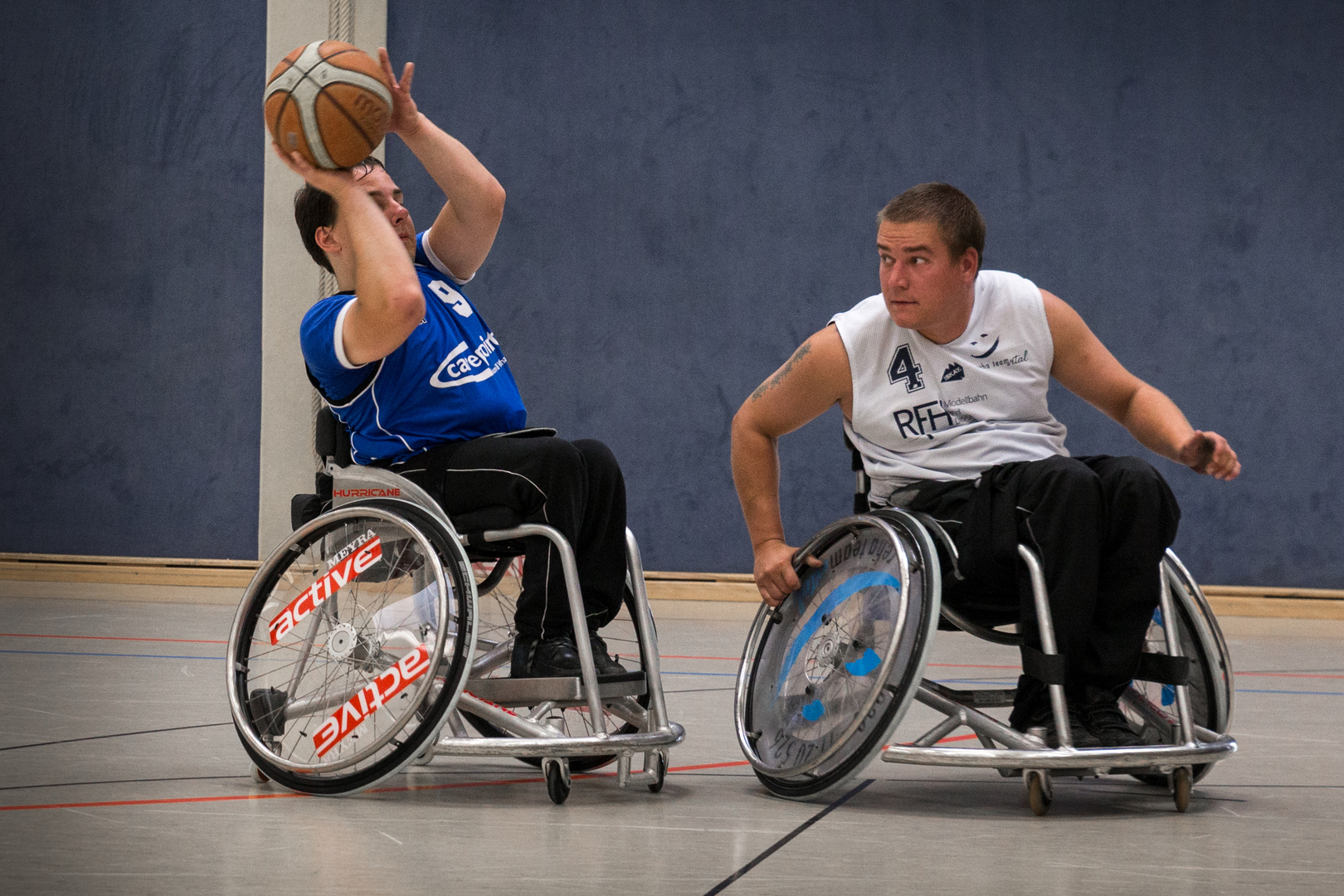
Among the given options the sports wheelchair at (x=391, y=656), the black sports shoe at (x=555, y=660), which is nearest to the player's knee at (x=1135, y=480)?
the sports wheelchair at (x=391, y=656)

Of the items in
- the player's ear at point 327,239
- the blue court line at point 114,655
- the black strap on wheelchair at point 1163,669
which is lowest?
the blue court line at point 114,655

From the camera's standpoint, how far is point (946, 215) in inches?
86.4

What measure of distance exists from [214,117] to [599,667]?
485cm

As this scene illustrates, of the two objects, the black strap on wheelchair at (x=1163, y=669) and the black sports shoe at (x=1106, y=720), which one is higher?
the black strap on wheelchair at (x=1163, y=669)

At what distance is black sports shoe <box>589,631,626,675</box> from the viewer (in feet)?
6.84

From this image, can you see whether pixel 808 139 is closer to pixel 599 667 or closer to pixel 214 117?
pixel 214 117

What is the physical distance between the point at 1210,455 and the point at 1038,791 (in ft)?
1.74

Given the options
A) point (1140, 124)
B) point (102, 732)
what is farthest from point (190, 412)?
point (1140, 124)

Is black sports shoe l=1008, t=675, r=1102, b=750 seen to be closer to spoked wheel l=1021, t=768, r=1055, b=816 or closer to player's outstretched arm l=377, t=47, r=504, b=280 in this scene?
spoked wheel l=1021, t=768, r=1055, b=816

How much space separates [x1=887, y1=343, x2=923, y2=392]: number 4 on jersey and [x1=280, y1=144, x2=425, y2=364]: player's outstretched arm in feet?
2.41

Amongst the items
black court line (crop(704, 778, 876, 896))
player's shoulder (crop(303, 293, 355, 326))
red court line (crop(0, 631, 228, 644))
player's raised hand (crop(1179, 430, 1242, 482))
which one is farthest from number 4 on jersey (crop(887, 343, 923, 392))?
red court line (crop(0, 631, 228, 644))

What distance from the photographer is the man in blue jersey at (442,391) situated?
2.09 metres

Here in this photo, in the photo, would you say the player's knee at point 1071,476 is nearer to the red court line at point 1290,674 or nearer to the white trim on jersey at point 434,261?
the white trim on jersey at point 434,261

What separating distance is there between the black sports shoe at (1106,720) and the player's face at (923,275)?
0.61m
